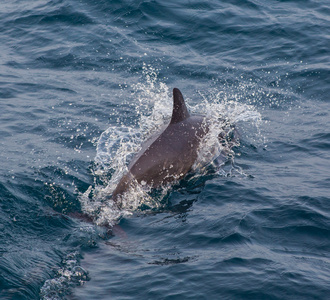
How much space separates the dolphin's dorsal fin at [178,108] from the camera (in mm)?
9867

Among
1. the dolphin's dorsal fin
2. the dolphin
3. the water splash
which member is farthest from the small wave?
the dolphin's dorsal fin

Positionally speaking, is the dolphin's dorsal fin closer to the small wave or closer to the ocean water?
the ocean water

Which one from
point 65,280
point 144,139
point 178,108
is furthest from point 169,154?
point 65,280

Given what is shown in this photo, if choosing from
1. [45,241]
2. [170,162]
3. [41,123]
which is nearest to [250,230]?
[170,162]

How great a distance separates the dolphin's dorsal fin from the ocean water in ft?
2.84

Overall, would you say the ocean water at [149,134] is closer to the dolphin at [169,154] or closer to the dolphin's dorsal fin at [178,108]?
the dolphin at [169,154]

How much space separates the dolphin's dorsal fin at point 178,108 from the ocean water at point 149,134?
2.84 ft

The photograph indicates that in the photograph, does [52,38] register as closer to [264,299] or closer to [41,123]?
[41,123]

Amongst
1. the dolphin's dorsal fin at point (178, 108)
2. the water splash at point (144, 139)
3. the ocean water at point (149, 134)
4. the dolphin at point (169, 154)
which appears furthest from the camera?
the dolphin's dorsal fin at point (178, 108)

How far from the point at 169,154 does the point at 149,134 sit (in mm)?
1204

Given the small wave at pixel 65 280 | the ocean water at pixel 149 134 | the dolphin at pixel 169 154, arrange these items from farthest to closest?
1. the dolphin at pixel 169 154
2. the ocean water at pixel 149 134
3. the small wave at pixel 65 280

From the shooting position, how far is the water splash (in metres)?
8.77

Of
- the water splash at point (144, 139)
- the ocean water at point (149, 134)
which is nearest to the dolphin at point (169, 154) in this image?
the water splash at point (144, 139)

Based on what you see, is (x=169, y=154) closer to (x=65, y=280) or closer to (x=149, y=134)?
(x=149, y=134)
